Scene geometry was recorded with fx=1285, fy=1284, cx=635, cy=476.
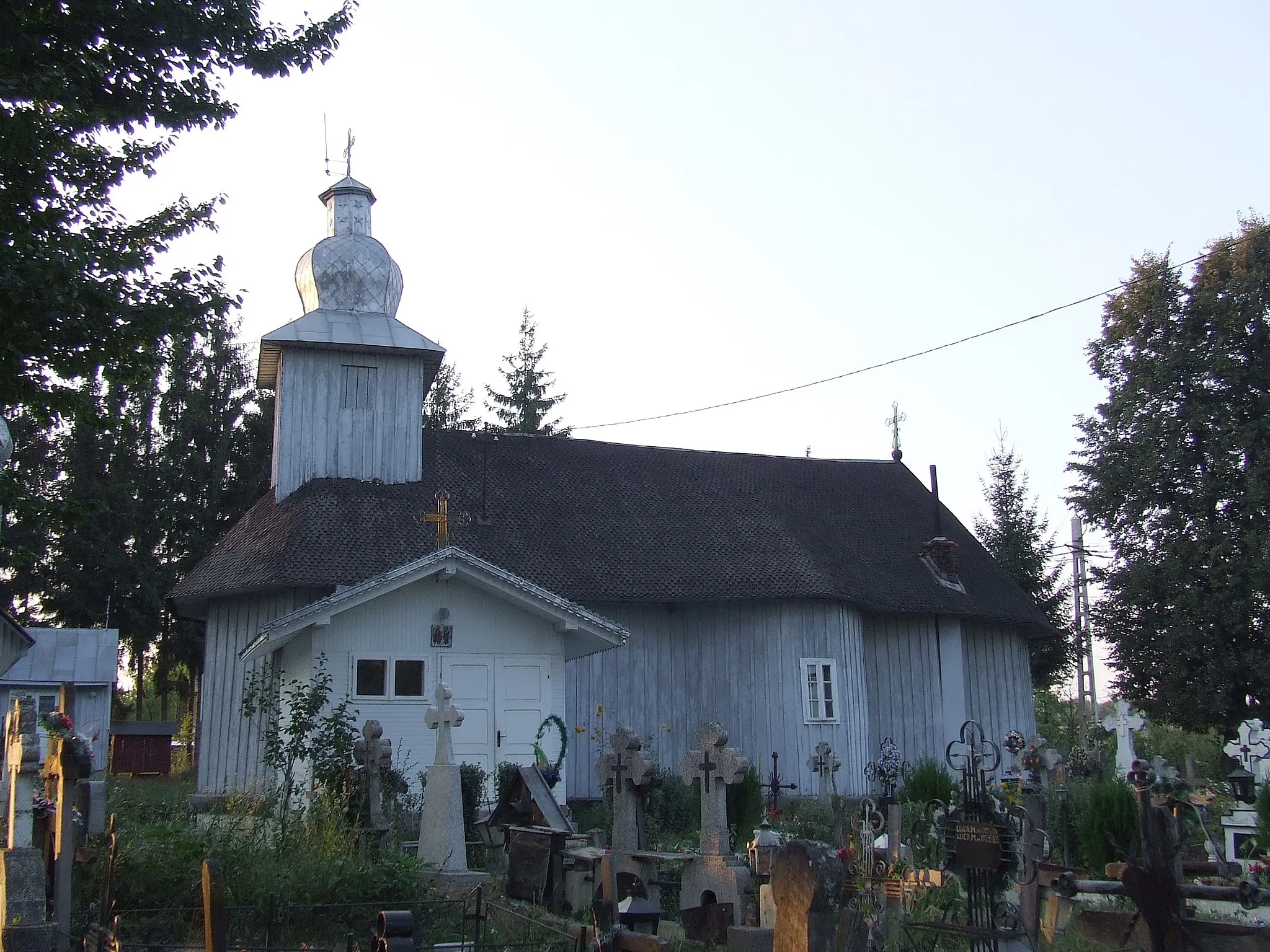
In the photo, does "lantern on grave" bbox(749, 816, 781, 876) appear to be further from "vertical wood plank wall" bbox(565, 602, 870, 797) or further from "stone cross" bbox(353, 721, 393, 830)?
"vertical wood plank wall" bbox(565, 602, 870, 797)

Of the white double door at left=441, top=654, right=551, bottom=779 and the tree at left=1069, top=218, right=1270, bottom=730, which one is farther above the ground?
the tree at left=1069, top=218, right=1270, bottom=730

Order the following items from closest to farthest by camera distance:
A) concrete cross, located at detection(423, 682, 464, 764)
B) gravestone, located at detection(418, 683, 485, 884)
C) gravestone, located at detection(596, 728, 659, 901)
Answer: gravestone, located at detection(418, 683, 485, 884)
gravestone, located at detection(596, 728, 659, 901)
concrete cross, located at detection(423, 682, 464, 764)

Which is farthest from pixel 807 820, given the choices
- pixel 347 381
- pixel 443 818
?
pixel 347 381

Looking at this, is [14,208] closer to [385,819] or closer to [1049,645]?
[385,819]

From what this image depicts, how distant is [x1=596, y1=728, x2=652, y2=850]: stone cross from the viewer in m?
13.4

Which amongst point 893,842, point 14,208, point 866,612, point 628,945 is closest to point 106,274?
point 14,208

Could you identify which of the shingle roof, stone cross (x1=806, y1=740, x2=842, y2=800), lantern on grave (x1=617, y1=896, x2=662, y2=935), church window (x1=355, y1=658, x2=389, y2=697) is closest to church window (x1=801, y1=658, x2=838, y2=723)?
stone cross (x1=806, y1=740, x2=842, y2=800)

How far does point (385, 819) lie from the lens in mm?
14789

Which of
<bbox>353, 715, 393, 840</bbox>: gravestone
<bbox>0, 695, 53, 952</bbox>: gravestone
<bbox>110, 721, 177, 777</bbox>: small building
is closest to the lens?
<bbox>0, 695, 53, 952</bbox>: gravestone

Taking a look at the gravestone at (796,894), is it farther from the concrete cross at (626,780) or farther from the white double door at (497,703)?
the white double door at (497,703)

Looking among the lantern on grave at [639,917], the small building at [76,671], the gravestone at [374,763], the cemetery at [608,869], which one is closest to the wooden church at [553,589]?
the cemetery at [608,869]

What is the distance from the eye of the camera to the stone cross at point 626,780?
13.4 metres

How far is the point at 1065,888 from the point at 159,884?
6920 millimetres

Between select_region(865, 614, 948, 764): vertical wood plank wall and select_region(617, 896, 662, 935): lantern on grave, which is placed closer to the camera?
select_region(617, 896, 662, 935): lantern on grave
